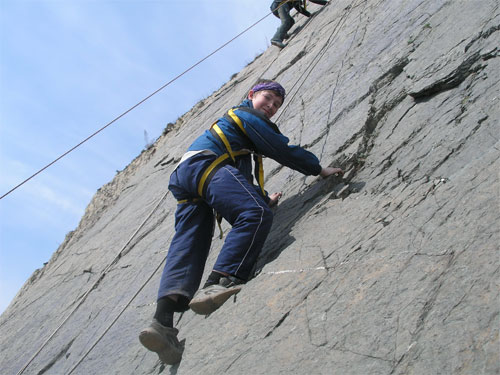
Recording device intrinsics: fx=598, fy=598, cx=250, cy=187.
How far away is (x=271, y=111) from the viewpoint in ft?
12.6

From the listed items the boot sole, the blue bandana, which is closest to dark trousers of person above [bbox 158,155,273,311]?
the boot sole

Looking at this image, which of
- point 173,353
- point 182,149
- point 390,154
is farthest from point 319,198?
point 182,149

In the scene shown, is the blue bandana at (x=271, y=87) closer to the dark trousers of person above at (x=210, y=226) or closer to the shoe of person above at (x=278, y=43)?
the dark trousers of person above at (x=210, y=226)

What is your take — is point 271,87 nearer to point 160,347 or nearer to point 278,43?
point 160,347

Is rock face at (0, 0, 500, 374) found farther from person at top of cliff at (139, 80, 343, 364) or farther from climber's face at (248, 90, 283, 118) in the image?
climber's face at (248, 90, 283, 118)

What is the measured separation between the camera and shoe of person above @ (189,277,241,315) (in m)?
2.97

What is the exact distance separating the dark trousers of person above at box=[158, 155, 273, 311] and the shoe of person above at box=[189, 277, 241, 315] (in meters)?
0.09

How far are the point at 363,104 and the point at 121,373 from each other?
2340 mm

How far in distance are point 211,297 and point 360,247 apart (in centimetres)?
78

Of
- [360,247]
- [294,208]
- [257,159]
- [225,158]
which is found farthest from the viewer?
[257,159]

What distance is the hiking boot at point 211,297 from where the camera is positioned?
297 centimetres

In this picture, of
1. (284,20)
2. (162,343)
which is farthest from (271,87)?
(284,20)

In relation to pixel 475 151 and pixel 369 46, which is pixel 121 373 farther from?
pixel 369 46

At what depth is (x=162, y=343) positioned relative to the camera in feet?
9.55
